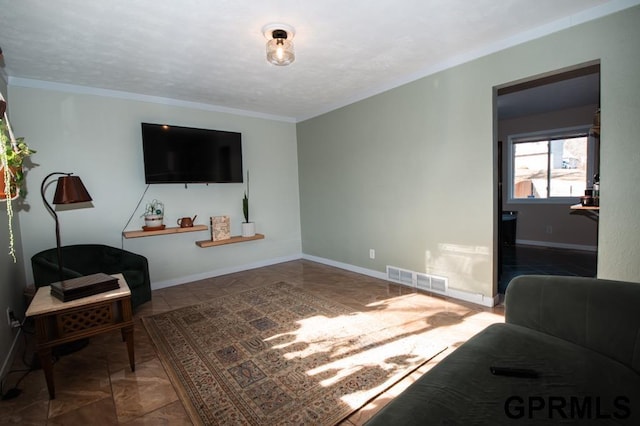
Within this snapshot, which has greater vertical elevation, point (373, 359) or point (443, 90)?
point (443, 90)

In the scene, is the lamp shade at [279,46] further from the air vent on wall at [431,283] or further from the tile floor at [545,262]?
the tile floor at [545,262]

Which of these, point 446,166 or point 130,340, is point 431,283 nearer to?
point 446,166

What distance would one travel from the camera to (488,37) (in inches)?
103

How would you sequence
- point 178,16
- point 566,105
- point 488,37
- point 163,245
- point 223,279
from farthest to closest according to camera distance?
point 566,105, point 223,279, point 163,245, point 488,37, point 178,16

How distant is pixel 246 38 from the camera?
7.97 ft

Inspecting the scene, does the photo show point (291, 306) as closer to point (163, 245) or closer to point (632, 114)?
point (163, 245)

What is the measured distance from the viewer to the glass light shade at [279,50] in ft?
7.63

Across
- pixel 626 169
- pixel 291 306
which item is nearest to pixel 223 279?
pixel 291 306

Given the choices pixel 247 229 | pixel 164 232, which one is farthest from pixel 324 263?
pixel 164 232

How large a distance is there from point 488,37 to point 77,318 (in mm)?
3701

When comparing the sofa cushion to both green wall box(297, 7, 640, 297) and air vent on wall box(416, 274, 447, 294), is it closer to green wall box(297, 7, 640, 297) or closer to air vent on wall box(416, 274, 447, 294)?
green wall box(297, 7, 640, 297)

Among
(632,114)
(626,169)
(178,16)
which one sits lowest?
(626,169)

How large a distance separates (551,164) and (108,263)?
7.15m

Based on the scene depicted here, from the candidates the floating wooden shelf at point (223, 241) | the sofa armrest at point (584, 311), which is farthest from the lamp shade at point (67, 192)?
the sofa armrest at point (584, 311)
